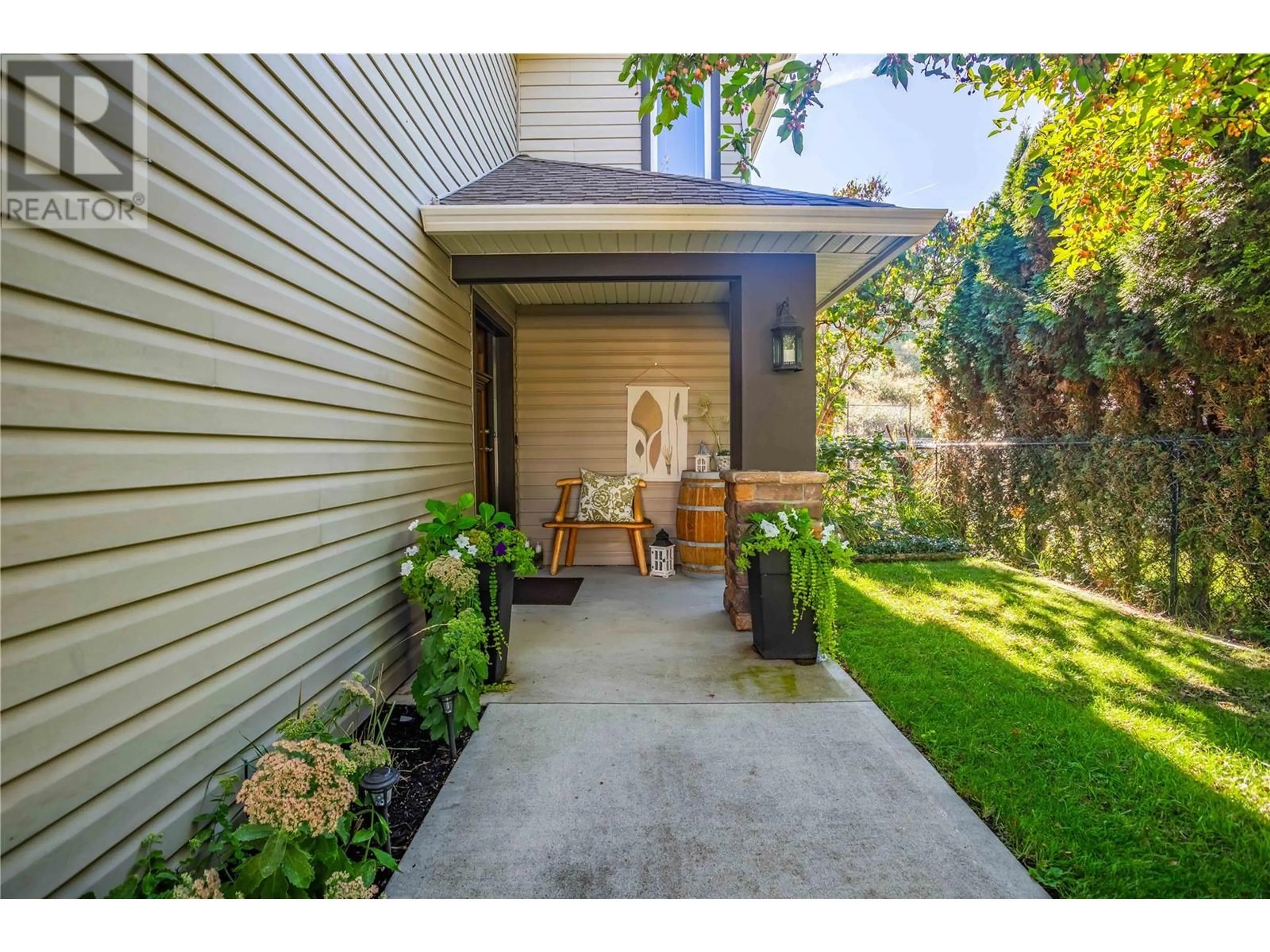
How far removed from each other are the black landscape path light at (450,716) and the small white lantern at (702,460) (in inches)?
125

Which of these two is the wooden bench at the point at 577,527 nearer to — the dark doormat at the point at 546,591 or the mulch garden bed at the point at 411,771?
the dark doormat at the point at 546,591

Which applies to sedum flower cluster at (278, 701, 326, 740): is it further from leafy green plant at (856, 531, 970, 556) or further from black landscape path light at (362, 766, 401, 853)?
leafy green plant at (856, 531, 970, 556)

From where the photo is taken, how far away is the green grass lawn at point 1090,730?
5.15 feet

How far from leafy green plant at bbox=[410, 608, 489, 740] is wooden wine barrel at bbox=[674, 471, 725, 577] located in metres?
2.88

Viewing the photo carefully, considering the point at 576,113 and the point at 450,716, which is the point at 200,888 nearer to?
the point at 450,716

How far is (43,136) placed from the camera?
1073mm

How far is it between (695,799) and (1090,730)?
62.5 inches

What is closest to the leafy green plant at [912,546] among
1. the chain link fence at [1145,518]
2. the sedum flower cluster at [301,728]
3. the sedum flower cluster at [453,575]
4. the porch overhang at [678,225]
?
the chain link fence at [1145,518]

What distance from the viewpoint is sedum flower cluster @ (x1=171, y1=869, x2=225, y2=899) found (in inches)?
43.1

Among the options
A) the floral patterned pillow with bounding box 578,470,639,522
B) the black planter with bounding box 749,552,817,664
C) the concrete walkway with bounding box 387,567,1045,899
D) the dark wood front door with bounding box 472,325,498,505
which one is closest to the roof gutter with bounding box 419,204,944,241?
the dark wood front door with bounding box 472,325,498,505

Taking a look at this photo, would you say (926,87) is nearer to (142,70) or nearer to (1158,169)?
(1158,169)

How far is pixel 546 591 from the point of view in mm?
4316

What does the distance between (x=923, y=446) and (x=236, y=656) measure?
6.42 metres
